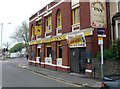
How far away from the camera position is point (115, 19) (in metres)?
23.0

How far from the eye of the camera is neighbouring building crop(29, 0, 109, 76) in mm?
23406

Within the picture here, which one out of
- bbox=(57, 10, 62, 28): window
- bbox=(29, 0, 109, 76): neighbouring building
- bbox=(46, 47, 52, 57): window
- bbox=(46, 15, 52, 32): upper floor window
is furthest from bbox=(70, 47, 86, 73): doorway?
bbox=(46, 15, 52, 32): upper floor window

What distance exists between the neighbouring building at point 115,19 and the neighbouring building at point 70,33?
0.48 meters

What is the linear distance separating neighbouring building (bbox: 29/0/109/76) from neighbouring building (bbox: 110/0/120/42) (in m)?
0.48

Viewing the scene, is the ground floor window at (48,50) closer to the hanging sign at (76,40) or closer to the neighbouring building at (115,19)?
the hanging sign at (76,40)

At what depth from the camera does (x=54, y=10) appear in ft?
108

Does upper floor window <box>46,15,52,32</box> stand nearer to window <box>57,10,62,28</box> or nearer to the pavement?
window <box>57,10,62,28</box>

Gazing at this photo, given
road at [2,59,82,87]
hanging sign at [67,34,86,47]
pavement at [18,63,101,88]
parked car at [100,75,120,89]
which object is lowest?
road at [2,59,82,87]

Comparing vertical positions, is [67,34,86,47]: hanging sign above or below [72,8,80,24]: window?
below

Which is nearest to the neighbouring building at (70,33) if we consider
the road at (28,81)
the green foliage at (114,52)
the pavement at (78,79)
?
the pavement at (78,79)

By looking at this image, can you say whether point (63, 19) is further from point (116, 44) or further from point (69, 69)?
point (116, 44)

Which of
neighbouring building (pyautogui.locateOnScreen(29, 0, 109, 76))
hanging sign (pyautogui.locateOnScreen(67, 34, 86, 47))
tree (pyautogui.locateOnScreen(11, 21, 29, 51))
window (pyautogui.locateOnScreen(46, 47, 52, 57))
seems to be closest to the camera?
neighbouring building (pyautogui.locateOnScreen(29, 0, 109, 76))

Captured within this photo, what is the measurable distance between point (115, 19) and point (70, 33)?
18.2 ft

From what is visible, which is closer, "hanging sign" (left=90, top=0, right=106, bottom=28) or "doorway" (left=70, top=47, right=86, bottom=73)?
"hanging sign" (left=90, top=0, right=106, bottom=28)
